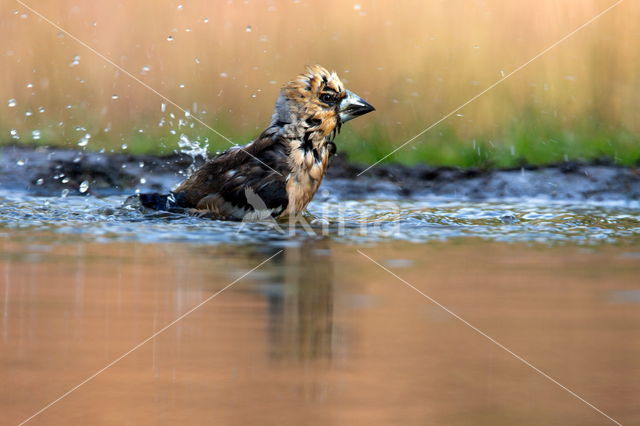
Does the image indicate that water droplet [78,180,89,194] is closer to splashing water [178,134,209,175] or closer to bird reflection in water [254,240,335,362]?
splashing water [178,134,209,175]

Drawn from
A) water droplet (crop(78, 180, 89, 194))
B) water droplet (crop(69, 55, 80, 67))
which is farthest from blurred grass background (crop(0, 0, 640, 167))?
water droplet (crop(78, 180, 89, 194))

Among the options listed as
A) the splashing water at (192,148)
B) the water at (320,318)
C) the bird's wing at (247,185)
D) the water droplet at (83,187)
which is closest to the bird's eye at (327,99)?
the bird's wing at (247,185)

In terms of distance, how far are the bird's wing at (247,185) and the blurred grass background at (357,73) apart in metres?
2.10

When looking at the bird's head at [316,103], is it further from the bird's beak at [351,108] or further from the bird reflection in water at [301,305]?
the bird reflection in water at [301,305]

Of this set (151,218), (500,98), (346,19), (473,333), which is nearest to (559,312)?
(473,333)

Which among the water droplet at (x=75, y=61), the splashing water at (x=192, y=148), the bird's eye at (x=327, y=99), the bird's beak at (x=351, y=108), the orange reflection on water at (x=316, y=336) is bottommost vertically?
the orange reflection on water at (x=316, y=336)

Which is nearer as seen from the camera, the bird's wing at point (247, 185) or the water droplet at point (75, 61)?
the bird's wing at point (247, 185)

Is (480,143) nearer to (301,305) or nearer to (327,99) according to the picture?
(327,99)

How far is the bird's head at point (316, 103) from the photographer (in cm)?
Result: 840

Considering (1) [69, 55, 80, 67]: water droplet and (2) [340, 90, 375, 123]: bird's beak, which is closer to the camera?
(2) [340, 90, 375, 123]: bird's beak

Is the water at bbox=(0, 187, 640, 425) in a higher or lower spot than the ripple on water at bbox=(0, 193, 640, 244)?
lower

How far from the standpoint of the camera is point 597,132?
34.0 feet

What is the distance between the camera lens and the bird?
8141 mm

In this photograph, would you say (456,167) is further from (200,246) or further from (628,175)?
(200,246)
